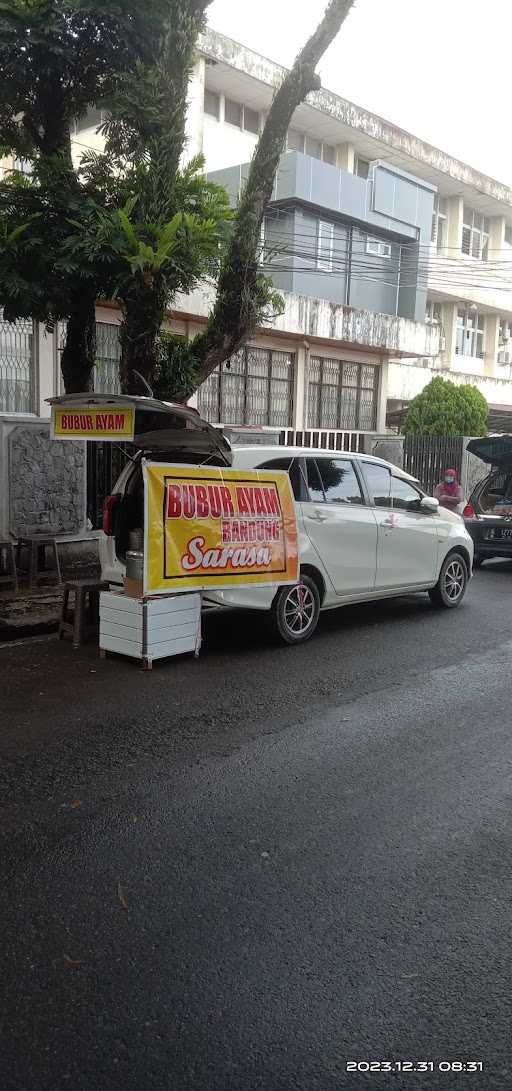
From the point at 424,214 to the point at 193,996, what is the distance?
24.5 m

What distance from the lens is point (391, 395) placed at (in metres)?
27.4

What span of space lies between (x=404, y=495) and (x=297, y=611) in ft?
6.93

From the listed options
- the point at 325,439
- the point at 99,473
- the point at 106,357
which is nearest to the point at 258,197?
the point at 99,473

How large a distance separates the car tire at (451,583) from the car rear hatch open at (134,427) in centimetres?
357

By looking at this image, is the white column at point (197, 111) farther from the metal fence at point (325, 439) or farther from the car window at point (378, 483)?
the car window at point (378, 483)

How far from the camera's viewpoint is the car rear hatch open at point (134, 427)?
711cm

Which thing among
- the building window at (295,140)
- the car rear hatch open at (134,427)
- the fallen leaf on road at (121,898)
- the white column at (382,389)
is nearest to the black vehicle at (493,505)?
the car rear hatch open at (134,427)

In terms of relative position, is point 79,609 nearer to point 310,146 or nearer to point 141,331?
point 141,331

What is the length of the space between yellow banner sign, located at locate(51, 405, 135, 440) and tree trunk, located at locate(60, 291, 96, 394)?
2.55m

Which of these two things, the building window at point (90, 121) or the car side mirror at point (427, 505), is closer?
the car side mirror at point (427, 505)

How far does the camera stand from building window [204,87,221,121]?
20.6 meters

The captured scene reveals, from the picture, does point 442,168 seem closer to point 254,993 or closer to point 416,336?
point 416,336

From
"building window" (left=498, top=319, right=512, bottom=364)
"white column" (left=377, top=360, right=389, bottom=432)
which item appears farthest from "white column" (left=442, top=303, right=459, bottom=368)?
"white column" (left=377, top=360, right=389, bottom=432)

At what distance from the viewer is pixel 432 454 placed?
21906 mm
